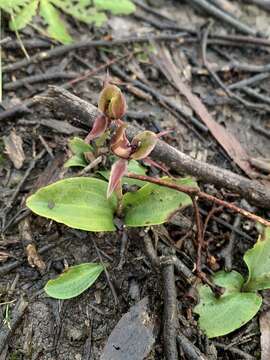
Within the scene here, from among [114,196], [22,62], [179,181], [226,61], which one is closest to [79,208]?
[114,196]

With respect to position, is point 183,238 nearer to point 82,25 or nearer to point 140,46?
point 140,46

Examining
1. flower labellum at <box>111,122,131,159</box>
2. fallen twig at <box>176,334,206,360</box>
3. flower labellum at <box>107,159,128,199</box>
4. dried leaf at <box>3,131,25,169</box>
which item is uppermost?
flower labellum at <box>111,122,131,159</box>

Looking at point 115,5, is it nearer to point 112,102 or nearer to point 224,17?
point 224,17

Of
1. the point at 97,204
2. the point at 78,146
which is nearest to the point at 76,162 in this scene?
the point at 78,146

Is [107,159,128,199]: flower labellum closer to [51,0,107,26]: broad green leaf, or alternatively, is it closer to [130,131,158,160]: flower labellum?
[130,131,158,160]: flower labellum

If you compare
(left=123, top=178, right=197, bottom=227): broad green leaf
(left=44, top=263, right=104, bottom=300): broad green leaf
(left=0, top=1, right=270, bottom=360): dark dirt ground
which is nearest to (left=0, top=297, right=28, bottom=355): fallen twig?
(left=0, top=1, right=270, bottom=360): dark dirt ground

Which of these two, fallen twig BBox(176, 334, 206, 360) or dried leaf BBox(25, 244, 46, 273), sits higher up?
fallen twig BBox(176, 334, 206, 360)
